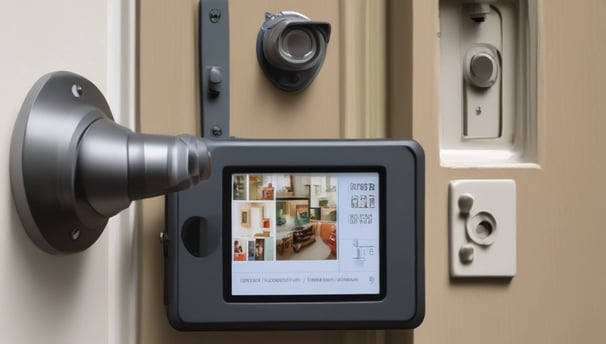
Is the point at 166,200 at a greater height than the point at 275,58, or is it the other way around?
the point at 275,58

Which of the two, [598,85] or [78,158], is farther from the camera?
[598,85]

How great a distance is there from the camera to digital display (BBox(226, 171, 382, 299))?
2.13 feet

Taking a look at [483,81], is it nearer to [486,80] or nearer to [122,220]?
[486,80]

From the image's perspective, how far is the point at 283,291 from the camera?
2.13ft

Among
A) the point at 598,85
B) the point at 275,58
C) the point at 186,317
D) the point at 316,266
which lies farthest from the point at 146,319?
the point at 598,85

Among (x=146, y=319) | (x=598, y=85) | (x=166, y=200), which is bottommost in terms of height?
(x=146, y=319)

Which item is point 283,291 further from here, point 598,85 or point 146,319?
point 598,85

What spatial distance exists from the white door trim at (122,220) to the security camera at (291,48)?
0.13 m

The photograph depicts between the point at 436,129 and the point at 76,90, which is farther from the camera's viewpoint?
the point at 436,129

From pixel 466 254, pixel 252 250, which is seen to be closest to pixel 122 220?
pixel 252 250

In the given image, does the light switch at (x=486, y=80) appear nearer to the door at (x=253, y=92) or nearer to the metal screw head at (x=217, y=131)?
the door at (x=253, y=92)

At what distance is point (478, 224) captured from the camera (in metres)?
0.70

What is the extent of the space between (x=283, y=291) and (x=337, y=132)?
0.17 metres

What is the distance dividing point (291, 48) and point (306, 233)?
0.59 ft
